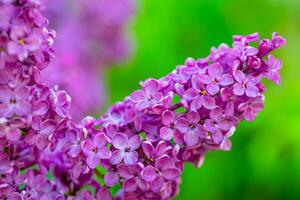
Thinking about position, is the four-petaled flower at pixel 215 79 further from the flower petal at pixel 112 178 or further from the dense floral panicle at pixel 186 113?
the flower petal at pixel 112 178

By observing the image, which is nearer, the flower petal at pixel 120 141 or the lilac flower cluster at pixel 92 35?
the flower petal at pixel 120 141

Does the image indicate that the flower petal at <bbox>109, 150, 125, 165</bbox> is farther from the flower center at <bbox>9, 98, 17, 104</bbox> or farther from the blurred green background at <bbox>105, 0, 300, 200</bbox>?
the blurred green background at <bbox>105, 0, 300, 200</bbox>

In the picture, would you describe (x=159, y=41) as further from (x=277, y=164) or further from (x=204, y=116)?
(x=204, y=116)

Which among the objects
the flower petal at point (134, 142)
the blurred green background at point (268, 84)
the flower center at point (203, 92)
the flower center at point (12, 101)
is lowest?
the flower petal at point (134, 142)

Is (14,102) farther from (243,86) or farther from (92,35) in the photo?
(92,35)

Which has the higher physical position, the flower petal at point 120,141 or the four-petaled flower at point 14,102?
the four-petaled flower at point 14,102

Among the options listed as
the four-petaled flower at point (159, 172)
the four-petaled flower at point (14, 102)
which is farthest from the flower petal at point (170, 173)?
the four-petaled flower at point (14, 102)

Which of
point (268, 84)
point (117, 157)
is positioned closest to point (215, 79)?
point (117, 157)
